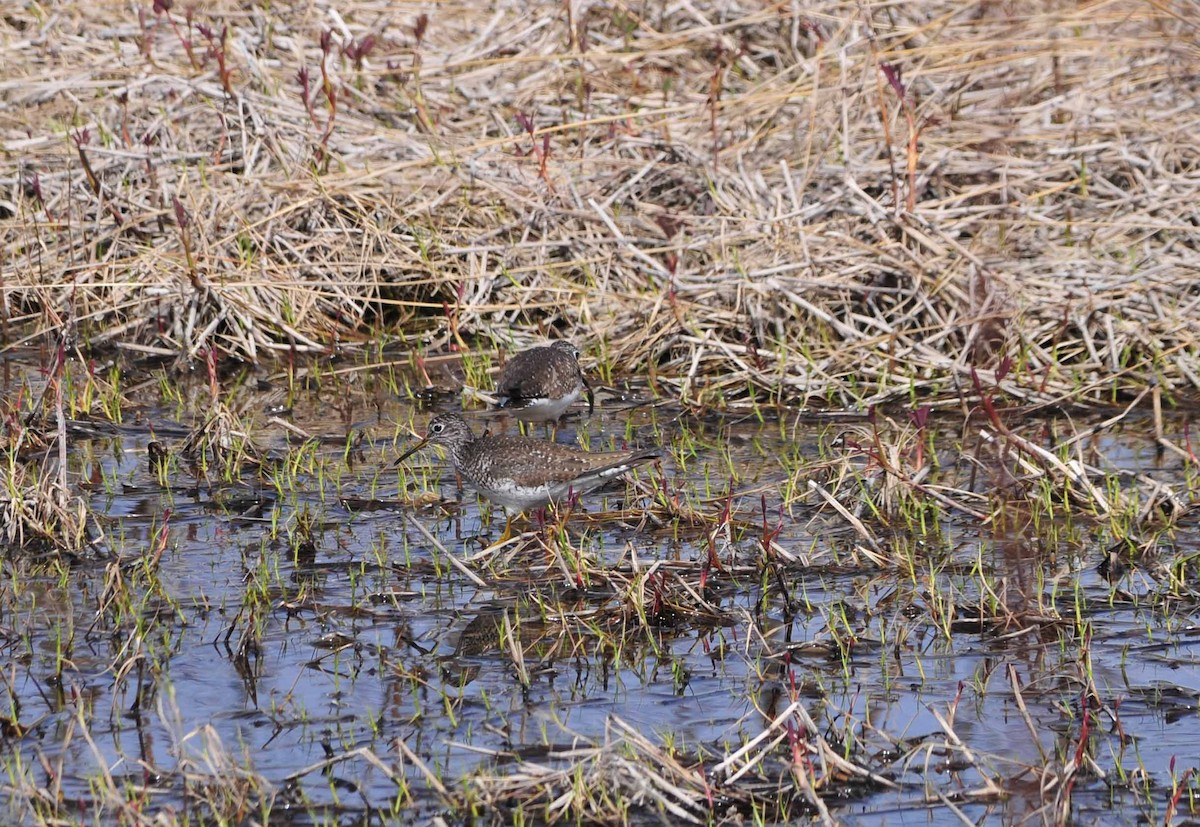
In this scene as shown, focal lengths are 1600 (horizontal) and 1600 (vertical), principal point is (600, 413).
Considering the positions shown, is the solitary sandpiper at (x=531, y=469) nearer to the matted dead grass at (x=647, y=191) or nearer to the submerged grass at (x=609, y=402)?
the submerged grass at (x=609, y=402)

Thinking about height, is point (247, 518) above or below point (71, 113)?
below

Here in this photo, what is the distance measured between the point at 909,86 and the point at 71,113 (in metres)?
5.91

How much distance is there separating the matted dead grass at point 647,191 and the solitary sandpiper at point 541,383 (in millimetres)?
908

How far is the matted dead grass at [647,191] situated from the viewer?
939 cm

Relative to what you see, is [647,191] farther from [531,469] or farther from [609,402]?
[531,469]

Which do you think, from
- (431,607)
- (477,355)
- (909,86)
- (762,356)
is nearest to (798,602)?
(431,607)

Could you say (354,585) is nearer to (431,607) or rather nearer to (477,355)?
(431,607)

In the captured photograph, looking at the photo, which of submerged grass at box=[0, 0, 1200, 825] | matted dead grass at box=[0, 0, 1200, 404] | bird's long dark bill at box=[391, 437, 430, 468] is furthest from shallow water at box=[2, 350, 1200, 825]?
matted dead grass at box=[0, 0, 1200, 404]

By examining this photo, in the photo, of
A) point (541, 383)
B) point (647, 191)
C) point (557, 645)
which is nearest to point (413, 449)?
point (541, 383)

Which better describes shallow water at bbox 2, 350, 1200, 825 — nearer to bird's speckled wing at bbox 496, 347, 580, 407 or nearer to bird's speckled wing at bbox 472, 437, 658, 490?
bird's speckled wing at bbox 472, 437, 658, 490

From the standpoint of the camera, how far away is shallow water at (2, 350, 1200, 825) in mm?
4852

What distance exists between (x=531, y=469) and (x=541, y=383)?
1127 millimetres

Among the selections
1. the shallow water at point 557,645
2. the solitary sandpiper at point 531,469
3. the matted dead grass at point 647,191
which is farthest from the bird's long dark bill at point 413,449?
the matted dead grass at point 647,191

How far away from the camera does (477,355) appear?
31.4 feet
